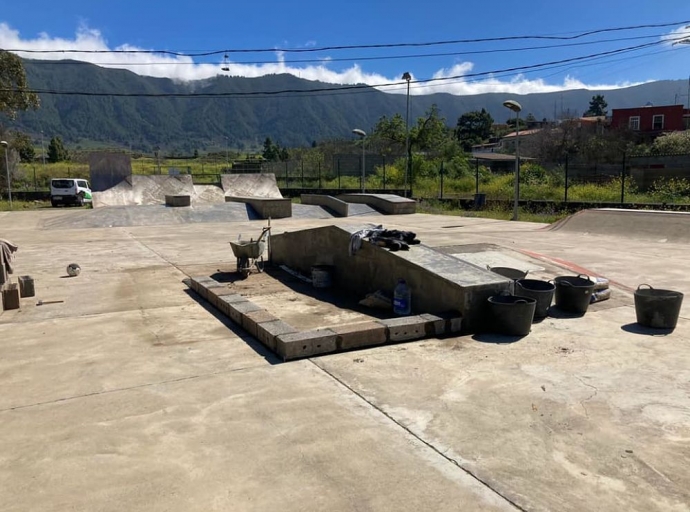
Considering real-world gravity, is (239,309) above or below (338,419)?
above

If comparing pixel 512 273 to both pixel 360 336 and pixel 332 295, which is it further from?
pixel 360 336

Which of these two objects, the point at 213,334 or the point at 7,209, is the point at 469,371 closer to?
the point at 213,334

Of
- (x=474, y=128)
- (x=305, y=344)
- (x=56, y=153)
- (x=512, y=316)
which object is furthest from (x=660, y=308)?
(x=474, y=128)

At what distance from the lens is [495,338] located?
19.0ft

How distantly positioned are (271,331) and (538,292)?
126 inches

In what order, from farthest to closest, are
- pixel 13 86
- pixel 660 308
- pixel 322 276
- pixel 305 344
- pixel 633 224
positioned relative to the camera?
pixel 13 86 → pixel 633 224 → pixel 322 276 → pixel 660 308 → pixel 305 344

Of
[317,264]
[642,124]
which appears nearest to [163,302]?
[317,264]

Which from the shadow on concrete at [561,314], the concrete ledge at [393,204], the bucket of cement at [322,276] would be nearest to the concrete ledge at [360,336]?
the shadow on concrete at [561,314]

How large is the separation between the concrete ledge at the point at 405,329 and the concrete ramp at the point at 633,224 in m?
10.2

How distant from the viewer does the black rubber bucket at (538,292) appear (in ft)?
21.0

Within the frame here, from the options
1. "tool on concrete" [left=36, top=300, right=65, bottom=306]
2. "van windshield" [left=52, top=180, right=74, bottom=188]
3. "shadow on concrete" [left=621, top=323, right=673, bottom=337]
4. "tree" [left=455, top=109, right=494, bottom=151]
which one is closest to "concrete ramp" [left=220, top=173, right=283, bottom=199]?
"van windshield" [left=52, top=180, right=74, bottom=188]

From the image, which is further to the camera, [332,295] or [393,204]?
[393,204]

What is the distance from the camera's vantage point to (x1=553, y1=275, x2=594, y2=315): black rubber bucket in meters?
6.66

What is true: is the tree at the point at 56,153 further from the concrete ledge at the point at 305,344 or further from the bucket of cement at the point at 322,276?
the concrete ledge at the point at 305,344
